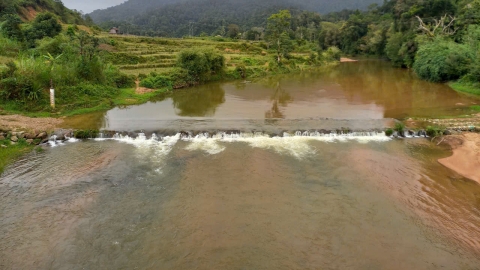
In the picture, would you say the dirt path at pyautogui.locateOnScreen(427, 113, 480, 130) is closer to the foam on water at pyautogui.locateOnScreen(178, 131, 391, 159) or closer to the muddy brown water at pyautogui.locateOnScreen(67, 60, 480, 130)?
the muddy brown water at pyautogui.locateOnScreen(67, 60, 480, 130)

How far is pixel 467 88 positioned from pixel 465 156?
1393 cm

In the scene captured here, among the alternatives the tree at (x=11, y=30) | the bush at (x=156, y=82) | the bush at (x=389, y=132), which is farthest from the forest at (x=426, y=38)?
the tree at (x=11, y=30)

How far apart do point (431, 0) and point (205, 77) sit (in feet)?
86.8

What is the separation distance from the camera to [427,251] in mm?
8117

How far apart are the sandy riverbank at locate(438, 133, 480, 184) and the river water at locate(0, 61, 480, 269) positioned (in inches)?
19.3

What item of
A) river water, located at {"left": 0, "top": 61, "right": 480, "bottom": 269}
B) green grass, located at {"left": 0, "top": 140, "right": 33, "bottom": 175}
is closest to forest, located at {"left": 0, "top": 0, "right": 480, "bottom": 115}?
river water, located at {"left": 0, "top": 61, "right": 480, "bottom": 269}

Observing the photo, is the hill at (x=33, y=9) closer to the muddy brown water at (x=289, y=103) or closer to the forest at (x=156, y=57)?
the forest at (x=156, y=57)

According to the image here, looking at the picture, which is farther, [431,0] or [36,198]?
[431,0]

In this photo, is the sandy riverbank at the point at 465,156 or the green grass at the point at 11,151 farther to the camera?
the green grass at the point at 11,151

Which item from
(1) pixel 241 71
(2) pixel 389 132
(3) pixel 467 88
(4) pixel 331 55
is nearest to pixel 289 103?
(2) pixel 389 132

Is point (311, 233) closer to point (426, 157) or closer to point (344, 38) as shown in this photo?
point (426, 157)

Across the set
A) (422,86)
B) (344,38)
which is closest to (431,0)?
(422,86)

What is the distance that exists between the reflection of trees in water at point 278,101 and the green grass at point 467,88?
1230 cm

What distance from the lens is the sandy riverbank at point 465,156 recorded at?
39.4 ft
